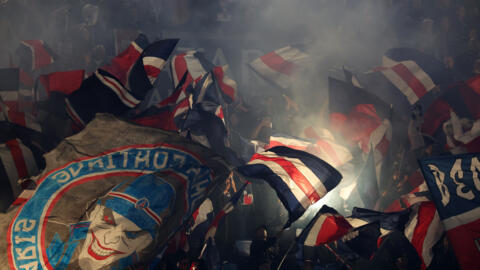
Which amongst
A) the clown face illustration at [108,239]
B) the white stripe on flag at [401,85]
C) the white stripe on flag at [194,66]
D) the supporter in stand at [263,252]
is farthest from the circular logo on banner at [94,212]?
the white stripe on flag at [401,85]

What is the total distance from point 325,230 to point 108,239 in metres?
2.55

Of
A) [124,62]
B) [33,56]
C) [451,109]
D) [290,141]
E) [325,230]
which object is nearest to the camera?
[325,230]

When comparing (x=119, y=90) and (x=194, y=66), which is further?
(x=194, y=66)

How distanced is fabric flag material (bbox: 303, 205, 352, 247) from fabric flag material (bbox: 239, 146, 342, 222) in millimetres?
273

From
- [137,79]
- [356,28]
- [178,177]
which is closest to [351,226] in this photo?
[178,177]

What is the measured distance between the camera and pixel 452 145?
6.87m

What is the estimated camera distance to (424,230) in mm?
4836

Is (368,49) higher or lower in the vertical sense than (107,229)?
higher

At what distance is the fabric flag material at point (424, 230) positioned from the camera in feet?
15.7

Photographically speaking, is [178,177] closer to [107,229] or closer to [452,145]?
[107,229]

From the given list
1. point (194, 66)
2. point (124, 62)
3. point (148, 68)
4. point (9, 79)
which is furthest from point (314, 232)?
point (9, 79)

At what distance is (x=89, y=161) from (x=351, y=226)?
330 centimetres

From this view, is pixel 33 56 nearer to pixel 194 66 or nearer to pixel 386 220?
pixel 194 66

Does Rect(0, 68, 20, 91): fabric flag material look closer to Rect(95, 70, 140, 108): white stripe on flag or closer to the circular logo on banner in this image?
Rect(95, 70, 140, 108): white stripe on flag
